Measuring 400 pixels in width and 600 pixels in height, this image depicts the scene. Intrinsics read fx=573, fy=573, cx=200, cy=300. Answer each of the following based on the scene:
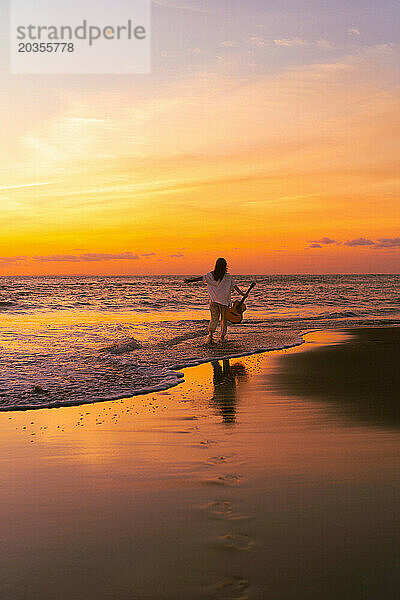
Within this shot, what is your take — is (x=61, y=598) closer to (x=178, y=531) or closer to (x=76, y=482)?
(x=178, y=531)

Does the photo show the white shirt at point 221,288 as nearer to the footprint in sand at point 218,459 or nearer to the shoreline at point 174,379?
the shoreline at point 174,379

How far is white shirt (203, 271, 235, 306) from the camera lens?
14.8 metres

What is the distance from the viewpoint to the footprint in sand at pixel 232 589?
2799 millimetres

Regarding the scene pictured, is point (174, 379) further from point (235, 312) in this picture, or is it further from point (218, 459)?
point (235, 312)

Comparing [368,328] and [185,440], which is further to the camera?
[368,328]

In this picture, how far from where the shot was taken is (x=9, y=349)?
13.8 m

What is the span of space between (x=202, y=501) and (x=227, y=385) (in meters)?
5.09

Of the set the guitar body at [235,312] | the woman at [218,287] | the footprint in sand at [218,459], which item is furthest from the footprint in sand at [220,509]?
the guitar body at [235,312]

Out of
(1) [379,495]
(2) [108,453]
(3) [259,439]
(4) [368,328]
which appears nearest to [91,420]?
(2) [108,453]

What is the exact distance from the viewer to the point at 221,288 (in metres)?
14.8

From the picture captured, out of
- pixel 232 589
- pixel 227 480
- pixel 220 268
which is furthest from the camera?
pixel 220 268

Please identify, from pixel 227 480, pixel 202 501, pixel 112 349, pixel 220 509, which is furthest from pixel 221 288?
pixel 220 509

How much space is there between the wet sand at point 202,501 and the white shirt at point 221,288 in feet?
24.2

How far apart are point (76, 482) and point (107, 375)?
5.81 m
